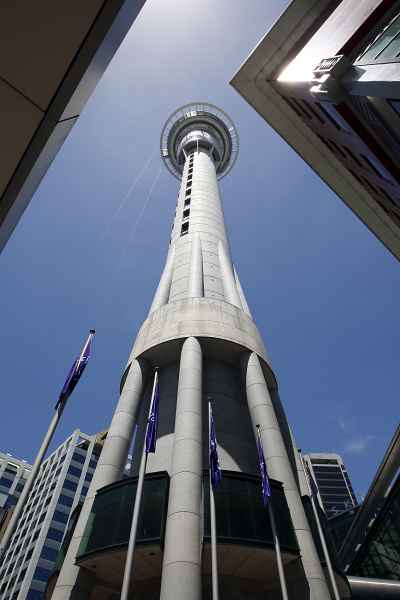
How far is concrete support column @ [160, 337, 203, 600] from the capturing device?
13.8 metres

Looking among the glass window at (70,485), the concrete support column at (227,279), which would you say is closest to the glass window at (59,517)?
the glass window at (70,485)

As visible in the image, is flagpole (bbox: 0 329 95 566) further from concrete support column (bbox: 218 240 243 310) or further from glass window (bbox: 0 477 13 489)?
glass window (bbox: 0 477 13 489)

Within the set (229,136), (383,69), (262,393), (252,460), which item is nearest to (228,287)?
(262,393)

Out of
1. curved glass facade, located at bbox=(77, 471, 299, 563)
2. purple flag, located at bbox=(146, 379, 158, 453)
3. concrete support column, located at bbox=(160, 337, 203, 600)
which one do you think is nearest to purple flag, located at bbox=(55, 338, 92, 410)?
purple flag, located at bbox=(146, 379, 158, 453)

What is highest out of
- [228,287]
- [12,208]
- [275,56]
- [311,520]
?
[275,56]

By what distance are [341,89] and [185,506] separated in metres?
20.3

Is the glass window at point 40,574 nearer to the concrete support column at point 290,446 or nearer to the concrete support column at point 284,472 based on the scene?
the concrete support column at point 290,446

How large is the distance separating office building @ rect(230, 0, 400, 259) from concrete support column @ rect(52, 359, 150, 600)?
19.3 m

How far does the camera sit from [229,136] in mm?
67000

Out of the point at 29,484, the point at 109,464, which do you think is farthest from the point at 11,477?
the point at 29,484

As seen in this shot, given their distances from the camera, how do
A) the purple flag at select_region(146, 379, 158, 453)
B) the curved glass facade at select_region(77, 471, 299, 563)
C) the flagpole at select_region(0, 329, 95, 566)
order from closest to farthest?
the flagpole at select_region(0, 329, 95, 566) → the purple flag at select_region(146, 379, 158, 453) → the curved glass facade at select_region(77, 471, 299, 563)

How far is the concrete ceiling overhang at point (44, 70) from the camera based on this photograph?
3326mm

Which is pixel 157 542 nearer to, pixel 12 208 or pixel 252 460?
pixel 252 460

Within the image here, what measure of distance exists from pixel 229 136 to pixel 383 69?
5783 centimetres
